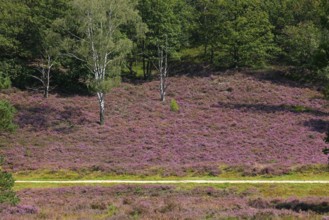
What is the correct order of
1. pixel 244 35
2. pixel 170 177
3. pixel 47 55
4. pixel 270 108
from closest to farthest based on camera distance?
pixel 170 177
pixel 270 108
pixel 47 55
pixel 244 35

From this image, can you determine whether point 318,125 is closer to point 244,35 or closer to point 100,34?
point 244,35

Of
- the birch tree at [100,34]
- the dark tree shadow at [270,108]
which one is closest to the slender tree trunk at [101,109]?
the birch tree at [100,34]

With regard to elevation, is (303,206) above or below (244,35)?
below

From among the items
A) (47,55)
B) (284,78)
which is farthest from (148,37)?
(284,78)

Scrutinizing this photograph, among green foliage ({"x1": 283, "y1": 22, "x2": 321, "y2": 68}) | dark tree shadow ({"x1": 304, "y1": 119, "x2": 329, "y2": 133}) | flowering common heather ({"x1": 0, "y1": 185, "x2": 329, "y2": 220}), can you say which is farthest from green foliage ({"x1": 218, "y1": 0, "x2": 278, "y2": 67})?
flowering common heather ({"x1": 0, "y1": 185, "x2": 329, "y2": 220})

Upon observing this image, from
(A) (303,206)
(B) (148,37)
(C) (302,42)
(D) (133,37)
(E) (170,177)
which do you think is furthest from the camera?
(C) (302,42)

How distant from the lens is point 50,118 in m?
52.3

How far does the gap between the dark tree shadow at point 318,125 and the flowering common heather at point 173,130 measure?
117 millimetres

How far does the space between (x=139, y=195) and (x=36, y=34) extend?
3683 centimetres

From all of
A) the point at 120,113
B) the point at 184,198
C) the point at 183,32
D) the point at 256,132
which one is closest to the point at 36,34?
the point at 120,113

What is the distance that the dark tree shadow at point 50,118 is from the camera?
50188 mm

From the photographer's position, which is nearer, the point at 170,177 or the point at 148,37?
the point at 170,177

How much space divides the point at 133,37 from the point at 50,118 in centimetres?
2201

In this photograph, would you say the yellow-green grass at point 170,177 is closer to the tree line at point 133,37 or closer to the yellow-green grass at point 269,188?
the yellow-green grass at point 269,188
